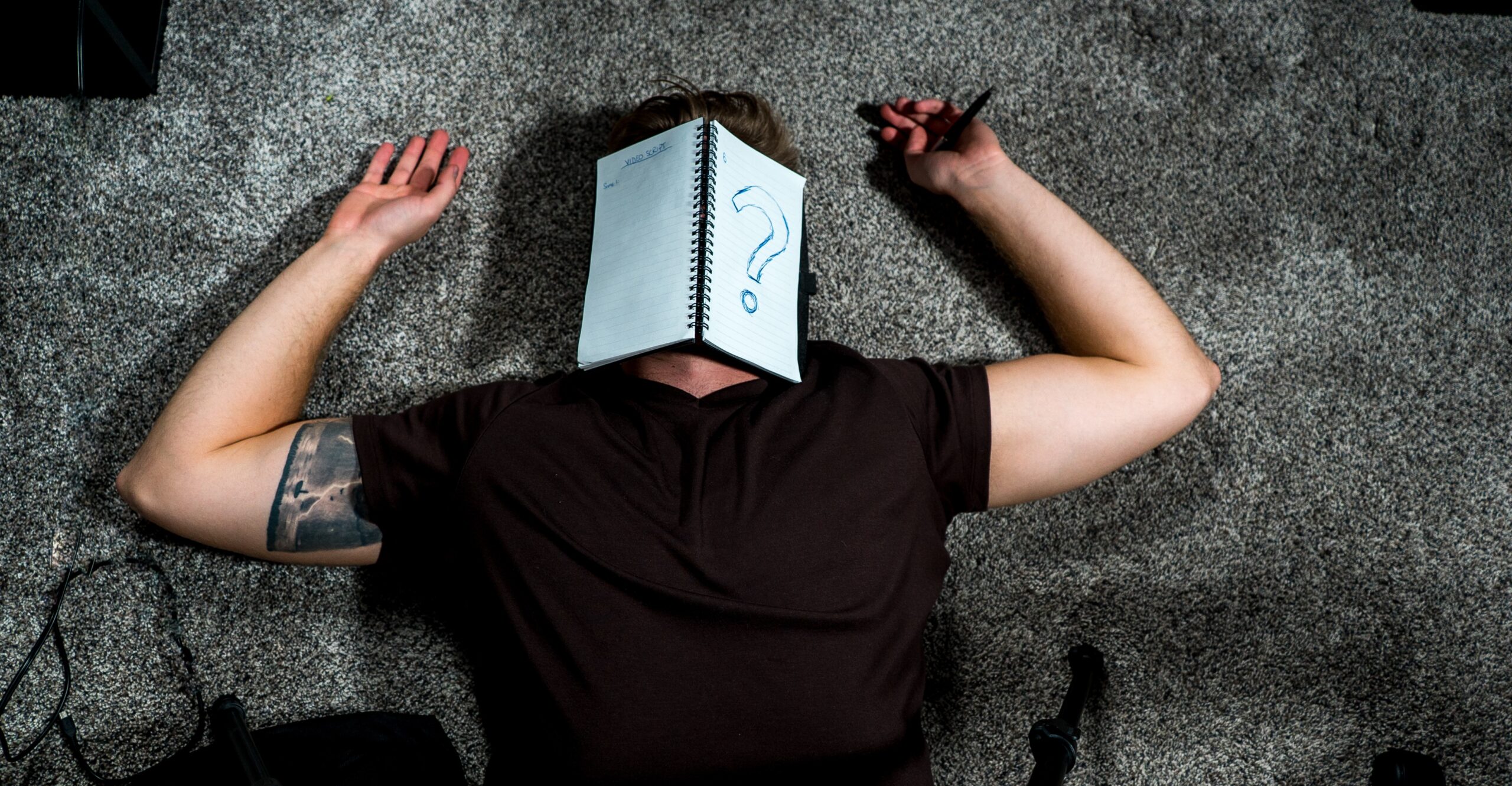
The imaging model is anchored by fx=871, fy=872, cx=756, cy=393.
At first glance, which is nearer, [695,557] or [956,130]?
[695,557]

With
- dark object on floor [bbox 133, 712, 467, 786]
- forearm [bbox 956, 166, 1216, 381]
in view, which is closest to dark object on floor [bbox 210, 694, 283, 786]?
dark object on floor [bbox 133, 712, 467, 786]

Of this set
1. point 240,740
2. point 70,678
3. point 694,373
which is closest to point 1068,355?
point 694,373

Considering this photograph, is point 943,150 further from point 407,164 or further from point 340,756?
point 340,756

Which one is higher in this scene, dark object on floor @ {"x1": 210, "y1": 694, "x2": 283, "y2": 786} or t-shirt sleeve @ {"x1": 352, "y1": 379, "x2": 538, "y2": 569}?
t-shirt sleeve @ {"x1": 352, "y1": 379, "x2": 538, "y2": 569}

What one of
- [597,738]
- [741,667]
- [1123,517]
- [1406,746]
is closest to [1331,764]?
[1406,746]

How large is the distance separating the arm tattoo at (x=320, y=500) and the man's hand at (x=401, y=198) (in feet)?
0.81

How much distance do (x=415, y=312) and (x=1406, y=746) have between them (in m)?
1.24

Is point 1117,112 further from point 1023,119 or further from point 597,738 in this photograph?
point 597,738

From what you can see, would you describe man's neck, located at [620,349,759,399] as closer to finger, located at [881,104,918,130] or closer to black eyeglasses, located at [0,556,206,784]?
finger, located at [881,104,918,130]

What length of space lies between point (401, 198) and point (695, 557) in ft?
1.88

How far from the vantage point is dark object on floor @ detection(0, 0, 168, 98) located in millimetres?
1063

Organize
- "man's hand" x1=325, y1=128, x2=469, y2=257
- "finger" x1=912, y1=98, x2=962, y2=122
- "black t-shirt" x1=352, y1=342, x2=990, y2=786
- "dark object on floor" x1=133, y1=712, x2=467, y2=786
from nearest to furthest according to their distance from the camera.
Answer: "black t-shirt" x1=352, y1=342, x2=990, y2=786 → "dark object on floor" x1=133, y1=712, x2=467, y2=786 → "man's hand" x1=325, y1=128, x2=469, y2=257 → "finger" x1=912, y1=98, x2=962, y2=122

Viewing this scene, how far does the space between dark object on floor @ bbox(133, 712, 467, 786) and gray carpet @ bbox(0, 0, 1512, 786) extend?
0.05 metres

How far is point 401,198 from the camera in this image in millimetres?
1000
